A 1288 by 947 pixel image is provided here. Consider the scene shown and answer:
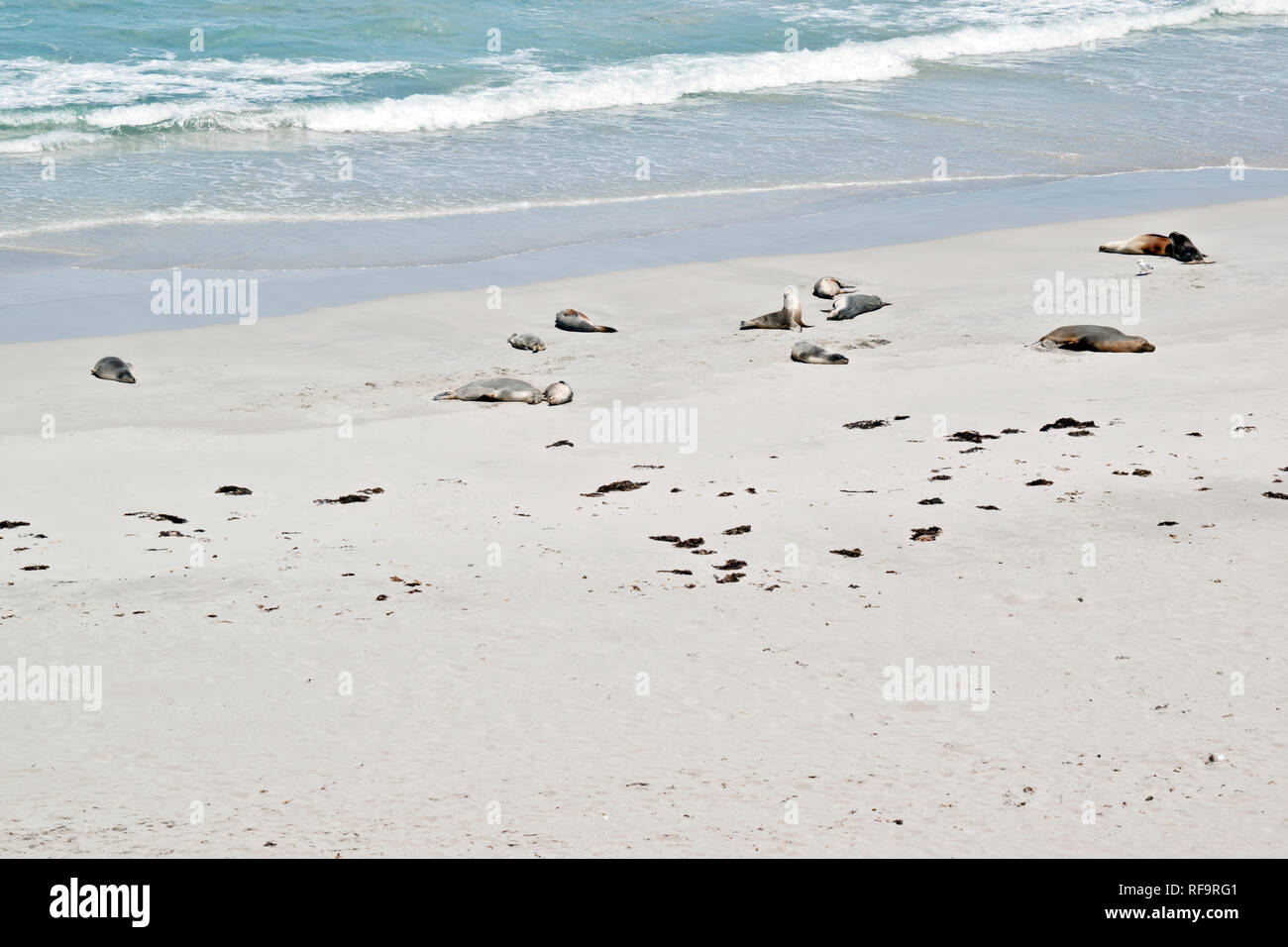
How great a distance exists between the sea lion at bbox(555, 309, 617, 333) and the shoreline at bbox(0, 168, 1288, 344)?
167 centimetres

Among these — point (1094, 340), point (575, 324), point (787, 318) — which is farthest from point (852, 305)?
point (575, 324)

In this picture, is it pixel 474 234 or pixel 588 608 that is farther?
pixel 474 234

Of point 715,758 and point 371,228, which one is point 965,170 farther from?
point 715,758

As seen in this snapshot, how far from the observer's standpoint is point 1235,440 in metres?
10.0

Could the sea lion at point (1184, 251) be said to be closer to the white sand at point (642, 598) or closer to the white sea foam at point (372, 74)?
the white sand at point (642, 598)

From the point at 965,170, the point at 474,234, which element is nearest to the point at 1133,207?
the point at 965,170

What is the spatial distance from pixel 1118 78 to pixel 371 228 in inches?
641

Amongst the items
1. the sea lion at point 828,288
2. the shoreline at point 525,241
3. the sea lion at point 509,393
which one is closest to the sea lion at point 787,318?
the sea lion at point 828,288

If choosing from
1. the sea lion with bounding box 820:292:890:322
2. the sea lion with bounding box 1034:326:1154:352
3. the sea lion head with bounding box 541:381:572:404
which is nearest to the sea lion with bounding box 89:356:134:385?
the sea lion head with bounding box 541:381:572:404

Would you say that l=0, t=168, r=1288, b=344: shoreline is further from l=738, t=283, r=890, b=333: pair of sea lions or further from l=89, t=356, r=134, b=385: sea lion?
l=738, t=283, r=890, b=333: pair of sea lions

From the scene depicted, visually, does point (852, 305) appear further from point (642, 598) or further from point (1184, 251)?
point (642, 598)

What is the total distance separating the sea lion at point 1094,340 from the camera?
12711mm

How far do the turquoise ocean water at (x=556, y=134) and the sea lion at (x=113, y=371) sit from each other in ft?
4.91

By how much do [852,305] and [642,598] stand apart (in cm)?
717
